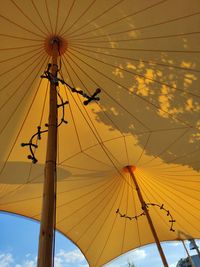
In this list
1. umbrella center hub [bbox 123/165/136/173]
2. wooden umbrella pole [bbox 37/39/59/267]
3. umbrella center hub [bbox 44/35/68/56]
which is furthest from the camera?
umbrella center hub [bbox 123/165/136/173]

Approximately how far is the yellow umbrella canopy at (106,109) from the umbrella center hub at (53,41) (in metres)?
0.02

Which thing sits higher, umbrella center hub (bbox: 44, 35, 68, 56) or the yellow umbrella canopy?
umbrella center hub (bbox: 44, 35, 68, 56)

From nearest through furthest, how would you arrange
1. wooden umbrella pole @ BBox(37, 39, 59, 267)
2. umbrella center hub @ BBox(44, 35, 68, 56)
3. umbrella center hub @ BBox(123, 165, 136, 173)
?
wooden umbrella pole @ BBox(37, 39, 59, 267), umbrella center hub @ BBox(44, 35, 68, 56), umbrella center hub @ BBox(123, 165, 136, 173)

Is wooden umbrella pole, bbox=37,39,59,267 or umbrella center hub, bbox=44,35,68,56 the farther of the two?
umbrella center hub, bbox=44,35,68,56

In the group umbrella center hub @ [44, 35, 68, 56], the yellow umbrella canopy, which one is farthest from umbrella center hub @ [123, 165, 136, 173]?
umbrella center hub @ [44, 35, 68, 56]

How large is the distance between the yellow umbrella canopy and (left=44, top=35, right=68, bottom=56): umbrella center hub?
0.08 ft

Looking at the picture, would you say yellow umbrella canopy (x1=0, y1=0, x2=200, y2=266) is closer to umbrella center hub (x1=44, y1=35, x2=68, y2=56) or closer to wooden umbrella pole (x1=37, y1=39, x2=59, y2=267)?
umbrella center hub (x1=44, y1=35, x2=68, y2=56)

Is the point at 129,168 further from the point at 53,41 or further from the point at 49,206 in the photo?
the point at 49,206

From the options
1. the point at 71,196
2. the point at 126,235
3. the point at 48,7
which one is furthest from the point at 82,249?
the point at 48,7

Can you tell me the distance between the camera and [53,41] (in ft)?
19.2

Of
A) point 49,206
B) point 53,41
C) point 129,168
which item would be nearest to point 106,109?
point 53,41

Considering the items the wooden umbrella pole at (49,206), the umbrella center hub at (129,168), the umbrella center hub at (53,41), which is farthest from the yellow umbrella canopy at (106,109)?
the wooden umbrella pole at (49,206)

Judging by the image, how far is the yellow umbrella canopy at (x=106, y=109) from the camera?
212 inches

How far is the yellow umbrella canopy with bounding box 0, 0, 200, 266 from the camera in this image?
539cm
